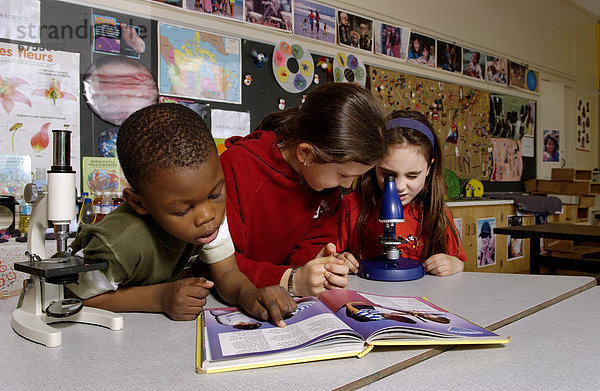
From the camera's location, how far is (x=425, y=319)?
0.77m

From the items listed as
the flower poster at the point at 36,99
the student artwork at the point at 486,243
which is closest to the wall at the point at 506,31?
the flower poster at the point at 36,99

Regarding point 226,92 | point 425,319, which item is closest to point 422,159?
point 425,319

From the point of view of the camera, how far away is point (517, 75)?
16.0ft

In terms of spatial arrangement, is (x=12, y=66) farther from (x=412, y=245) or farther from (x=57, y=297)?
(x=412, y=245)

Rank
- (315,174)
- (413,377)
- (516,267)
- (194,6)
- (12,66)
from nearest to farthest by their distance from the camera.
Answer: (413,377), (315,174), (12,66), (194,6), (516,267)

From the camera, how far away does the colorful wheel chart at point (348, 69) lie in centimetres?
315

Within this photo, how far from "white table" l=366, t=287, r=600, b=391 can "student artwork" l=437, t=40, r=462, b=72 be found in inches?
143

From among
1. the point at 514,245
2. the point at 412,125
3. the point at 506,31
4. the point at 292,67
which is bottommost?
the point at 514,245

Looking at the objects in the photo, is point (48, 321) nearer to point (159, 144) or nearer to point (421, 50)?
point (159, 144)

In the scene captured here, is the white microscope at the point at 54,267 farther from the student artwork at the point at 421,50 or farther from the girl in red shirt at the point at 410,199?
the student artwork at the point at 421,50

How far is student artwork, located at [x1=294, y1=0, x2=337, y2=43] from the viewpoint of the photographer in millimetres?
2963

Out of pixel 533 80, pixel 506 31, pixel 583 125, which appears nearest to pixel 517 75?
pixel 533 80

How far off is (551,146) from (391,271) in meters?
5.03

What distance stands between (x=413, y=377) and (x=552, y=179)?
5.16m
